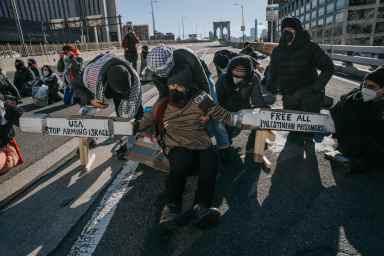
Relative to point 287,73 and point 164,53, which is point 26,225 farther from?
point 287,73

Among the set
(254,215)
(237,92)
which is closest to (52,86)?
(237,92)

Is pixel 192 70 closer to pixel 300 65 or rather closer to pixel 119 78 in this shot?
pixel 119 78

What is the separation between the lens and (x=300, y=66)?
419 cm

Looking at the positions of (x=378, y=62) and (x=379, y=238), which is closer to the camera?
(x=379, y=238)

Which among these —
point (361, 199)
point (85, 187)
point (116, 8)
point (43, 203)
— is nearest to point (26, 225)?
point (43, 203)

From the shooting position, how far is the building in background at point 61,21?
49.2 meters

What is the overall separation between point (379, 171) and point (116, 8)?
94109 millimetres

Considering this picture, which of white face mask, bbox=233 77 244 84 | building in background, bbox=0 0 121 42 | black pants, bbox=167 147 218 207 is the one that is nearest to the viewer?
black pants, bbox=167 147 218 207

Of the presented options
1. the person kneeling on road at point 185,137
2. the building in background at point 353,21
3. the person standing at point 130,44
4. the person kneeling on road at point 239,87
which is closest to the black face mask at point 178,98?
the person kneeling on road at point 185,137

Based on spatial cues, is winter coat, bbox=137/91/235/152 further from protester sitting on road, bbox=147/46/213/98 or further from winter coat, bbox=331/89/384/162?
winter coat, bbox=331/89/384/162

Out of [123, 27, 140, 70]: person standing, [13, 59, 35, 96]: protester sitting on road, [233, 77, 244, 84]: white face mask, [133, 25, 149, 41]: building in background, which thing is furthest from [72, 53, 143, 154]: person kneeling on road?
[133, 25, 149, 41]: building in background

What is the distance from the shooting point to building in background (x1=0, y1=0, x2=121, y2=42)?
161 feet

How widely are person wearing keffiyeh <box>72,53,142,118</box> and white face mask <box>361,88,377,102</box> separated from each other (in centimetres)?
277

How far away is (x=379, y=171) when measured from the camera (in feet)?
10.6
